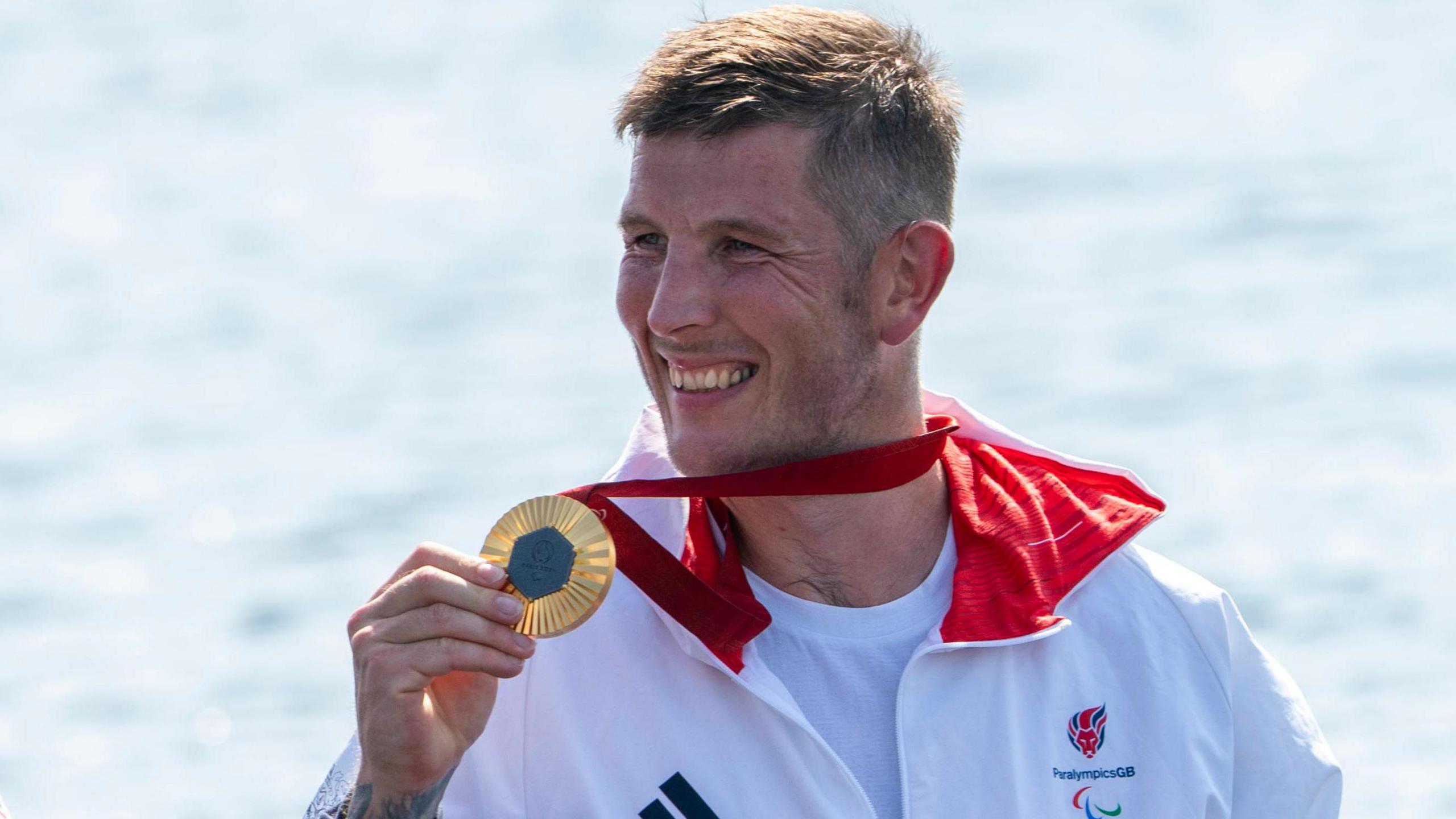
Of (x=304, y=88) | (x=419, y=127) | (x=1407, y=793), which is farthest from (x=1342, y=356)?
(x=304, y=88)

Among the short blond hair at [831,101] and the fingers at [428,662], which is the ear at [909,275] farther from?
the fingers at [428,662]

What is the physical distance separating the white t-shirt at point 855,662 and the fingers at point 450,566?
674mm

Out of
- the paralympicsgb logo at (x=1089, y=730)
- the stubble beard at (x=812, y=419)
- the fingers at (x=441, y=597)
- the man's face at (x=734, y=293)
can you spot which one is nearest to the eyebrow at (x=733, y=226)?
the man's face at (x=734, y=293)

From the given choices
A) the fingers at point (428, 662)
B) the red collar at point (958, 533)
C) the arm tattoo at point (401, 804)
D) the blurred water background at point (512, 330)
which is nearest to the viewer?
the fingers at point (428, 662)

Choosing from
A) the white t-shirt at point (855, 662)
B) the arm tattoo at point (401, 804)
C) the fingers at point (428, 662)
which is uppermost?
the fingers at point (428, 662)

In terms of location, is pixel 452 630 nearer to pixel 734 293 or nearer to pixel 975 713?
pixel 734 293

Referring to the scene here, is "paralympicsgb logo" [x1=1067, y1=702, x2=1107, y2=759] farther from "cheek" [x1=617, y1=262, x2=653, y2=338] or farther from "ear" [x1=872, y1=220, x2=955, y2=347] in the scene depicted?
"cheek" [x1=617, y1=262, x2=653, y2=338]

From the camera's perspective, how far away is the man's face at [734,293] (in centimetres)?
389

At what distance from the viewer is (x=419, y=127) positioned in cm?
2523

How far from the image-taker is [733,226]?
3.89 m

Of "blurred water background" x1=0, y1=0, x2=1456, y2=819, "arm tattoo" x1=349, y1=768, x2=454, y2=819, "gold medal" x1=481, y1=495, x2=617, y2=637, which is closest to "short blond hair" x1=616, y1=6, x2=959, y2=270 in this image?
"gold medal" x1=481, y1=495, x2=617, y2=637

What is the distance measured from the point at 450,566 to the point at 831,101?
50.3 inches

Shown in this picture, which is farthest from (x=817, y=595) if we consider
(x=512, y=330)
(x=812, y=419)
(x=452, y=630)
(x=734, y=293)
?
(x=512, y=330)

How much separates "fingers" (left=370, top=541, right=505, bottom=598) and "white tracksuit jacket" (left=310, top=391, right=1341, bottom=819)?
1.35 feet
